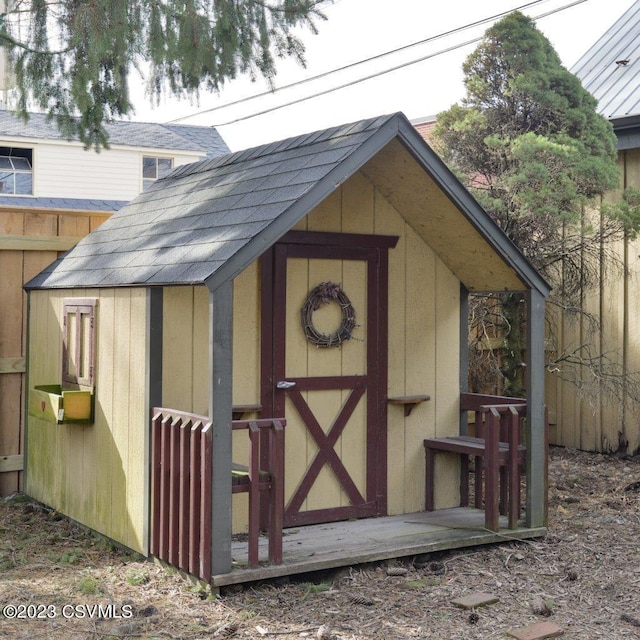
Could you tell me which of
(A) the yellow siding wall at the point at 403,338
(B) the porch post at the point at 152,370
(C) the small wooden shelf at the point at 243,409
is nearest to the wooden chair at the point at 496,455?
(A) the yellow siding wall at the point at 403,338

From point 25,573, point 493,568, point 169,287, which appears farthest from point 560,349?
point 25,573

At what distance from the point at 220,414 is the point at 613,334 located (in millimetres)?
5920

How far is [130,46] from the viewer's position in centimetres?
684

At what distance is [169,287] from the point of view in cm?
596

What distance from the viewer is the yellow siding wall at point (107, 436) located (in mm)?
5906

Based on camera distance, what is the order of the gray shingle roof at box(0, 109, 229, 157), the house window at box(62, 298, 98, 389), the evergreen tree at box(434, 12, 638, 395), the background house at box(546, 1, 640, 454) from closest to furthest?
the house window at box(62, 298, 98, 389), the evergreen tree at box(434, 12, 638, 395), the background house at box(546, 1, 640, 454), the gray shingle roof at box(0, 109, 229, 157)

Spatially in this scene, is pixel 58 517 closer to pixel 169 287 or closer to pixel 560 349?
pixel 169 287

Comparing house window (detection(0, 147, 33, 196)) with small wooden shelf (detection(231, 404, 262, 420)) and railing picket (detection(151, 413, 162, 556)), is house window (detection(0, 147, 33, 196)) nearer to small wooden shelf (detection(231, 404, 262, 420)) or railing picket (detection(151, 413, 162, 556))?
small wooden shelf (detection(231, 404, 262, 420))

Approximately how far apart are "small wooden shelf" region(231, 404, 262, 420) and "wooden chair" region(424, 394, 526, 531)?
1.51 m

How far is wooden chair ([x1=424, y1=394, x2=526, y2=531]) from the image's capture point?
247 inches

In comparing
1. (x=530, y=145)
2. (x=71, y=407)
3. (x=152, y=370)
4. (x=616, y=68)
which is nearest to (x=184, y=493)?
(x=152, y=370)

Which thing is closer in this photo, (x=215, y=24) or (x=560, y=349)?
(x=215, y=24)

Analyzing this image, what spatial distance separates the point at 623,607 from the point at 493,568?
0.90m

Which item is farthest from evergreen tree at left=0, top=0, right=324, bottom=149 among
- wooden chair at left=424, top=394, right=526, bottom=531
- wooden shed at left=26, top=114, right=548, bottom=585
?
wooden chair at left=424, top=394, right=526, bottom=531
